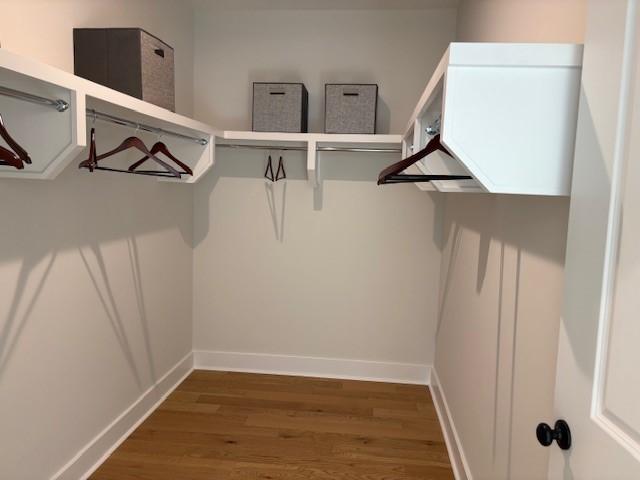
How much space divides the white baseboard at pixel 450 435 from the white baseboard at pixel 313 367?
0.21 meters

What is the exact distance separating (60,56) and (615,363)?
2065 mm

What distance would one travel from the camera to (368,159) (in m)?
3.07

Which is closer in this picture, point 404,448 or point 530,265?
point 530,265

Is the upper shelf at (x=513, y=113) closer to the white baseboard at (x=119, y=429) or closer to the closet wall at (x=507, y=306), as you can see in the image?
the closet wall at (x=507, y=306)

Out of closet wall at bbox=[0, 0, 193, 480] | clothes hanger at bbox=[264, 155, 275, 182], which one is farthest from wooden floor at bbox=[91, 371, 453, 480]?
clothes hanger at bbox=[264, 155, 275, 182]

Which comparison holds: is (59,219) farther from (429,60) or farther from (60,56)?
(429,60)

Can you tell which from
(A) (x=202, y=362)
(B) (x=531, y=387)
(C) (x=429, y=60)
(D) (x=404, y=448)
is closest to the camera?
(B) (x=531, y=387)

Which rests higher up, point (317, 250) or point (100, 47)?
point (100, 47)

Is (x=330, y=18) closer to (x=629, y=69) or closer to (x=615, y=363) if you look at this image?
(x=629, y=69)

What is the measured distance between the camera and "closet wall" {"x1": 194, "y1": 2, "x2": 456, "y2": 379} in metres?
3.03

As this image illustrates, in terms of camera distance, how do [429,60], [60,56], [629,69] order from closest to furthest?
[629,69] → [60,56] → [429,60]

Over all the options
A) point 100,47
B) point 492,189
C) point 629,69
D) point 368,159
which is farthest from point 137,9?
point 629,69

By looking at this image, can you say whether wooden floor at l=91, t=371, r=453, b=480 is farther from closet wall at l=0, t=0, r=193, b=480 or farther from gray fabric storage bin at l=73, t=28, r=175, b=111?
gray fabric storage bin at l=73, t=28, r=175, b=111

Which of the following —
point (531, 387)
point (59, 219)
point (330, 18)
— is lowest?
point (531, 387)
